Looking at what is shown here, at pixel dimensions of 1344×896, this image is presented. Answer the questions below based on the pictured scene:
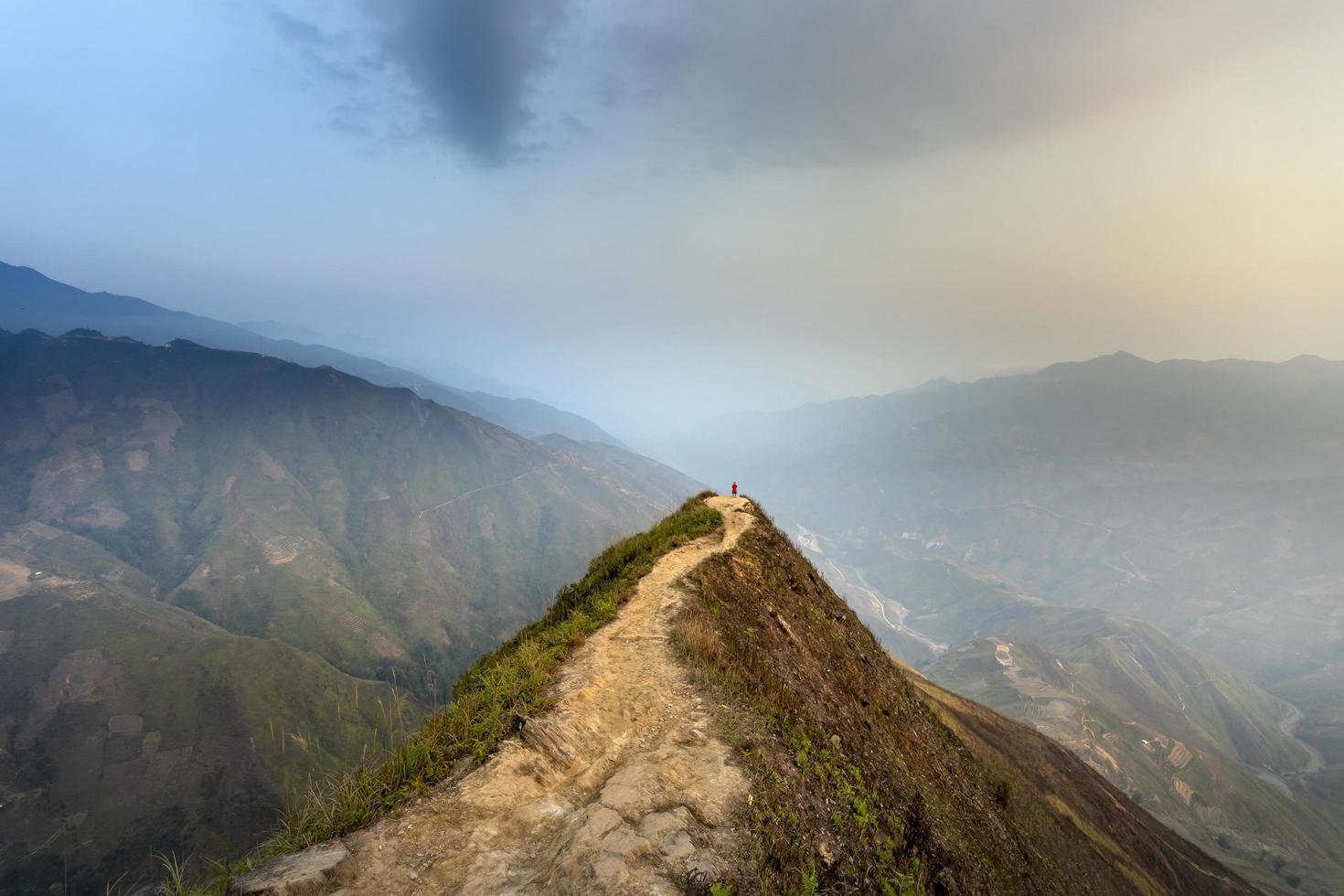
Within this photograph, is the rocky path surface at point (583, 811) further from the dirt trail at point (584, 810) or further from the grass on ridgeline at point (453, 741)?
the grass on ridgeline at point (453, 741)

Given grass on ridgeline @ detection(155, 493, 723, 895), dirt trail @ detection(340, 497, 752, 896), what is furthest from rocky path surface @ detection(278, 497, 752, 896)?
grass on ridgeline @ detection(155, 493, 723, 895)

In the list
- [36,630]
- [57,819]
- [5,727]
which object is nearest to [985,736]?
[57,819]

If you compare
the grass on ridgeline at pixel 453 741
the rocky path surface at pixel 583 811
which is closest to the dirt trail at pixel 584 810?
the rocky path surface at pixel 583 811

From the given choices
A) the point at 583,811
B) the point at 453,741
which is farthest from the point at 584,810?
the point at 453,741

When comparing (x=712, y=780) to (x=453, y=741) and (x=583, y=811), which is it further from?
(x=453, y=741)

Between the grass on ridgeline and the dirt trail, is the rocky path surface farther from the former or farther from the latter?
the grass on ridgeline
